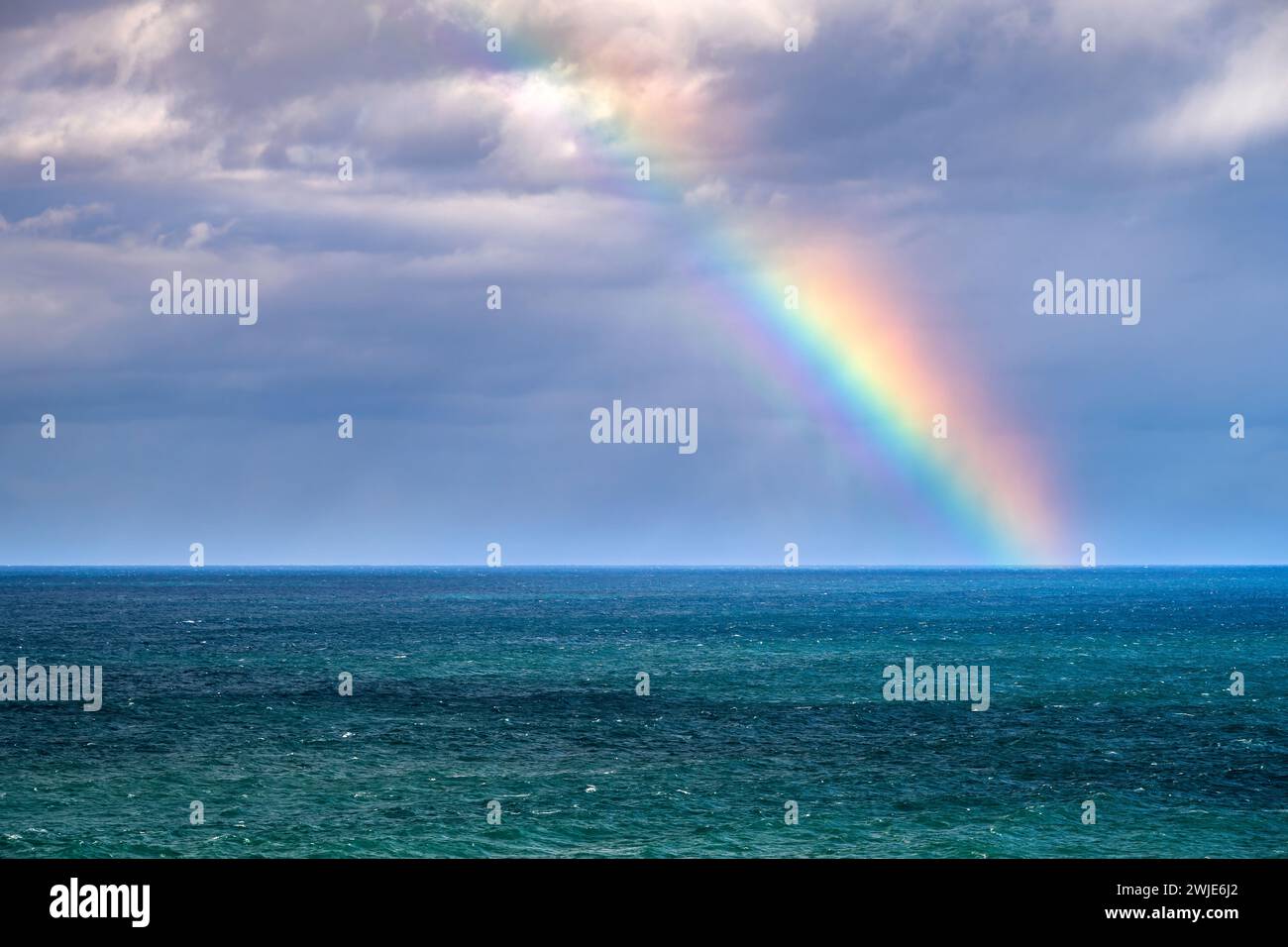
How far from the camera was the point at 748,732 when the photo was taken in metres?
68.2

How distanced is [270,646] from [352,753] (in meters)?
72.9

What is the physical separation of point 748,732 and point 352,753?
915 inches
